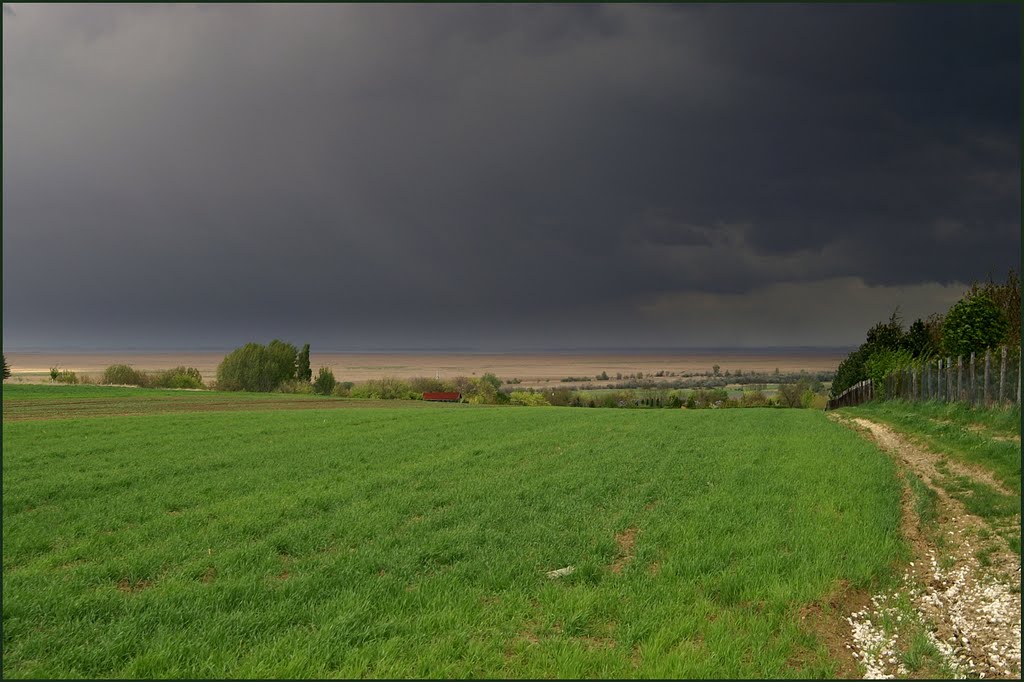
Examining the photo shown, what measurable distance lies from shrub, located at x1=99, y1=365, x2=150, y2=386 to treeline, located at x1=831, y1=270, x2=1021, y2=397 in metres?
70.6

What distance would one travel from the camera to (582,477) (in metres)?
13.6

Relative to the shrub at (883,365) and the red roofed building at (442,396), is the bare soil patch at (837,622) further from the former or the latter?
the red roofed building at (442,396)

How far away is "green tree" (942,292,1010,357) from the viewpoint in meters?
33.6

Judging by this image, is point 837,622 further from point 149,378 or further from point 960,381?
point 149,378

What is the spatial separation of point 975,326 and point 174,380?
7181 centimetres

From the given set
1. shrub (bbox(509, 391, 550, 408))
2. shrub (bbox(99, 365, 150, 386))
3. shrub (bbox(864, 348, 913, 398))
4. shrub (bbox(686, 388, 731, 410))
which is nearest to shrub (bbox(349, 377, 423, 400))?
shrub (bbox(509, 391, 550, 408))

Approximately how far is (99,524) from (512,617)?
24.3 feet

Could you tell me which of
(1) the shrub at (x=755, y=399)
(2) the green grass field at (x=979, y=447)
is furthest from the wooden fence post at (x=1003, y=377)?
(1) the shrub at (x=755, y=399)

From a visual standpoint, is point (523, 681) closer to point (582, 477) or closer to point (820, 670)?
point (820, 670)

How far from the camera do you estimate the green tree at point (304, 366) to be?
249 ft

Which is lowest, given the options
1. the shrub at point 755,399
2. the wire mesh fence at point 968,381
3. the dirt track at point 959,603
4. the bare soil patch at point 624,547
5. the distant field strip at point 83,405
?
the shrub at point 755,399

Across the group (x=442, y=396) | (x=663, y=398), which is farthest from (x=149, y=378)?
(x=663, y=398)

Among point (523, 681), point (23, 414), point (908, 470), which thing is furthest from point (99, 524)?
point (23, 414)

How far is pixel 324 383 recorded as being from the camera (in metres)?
71.4
